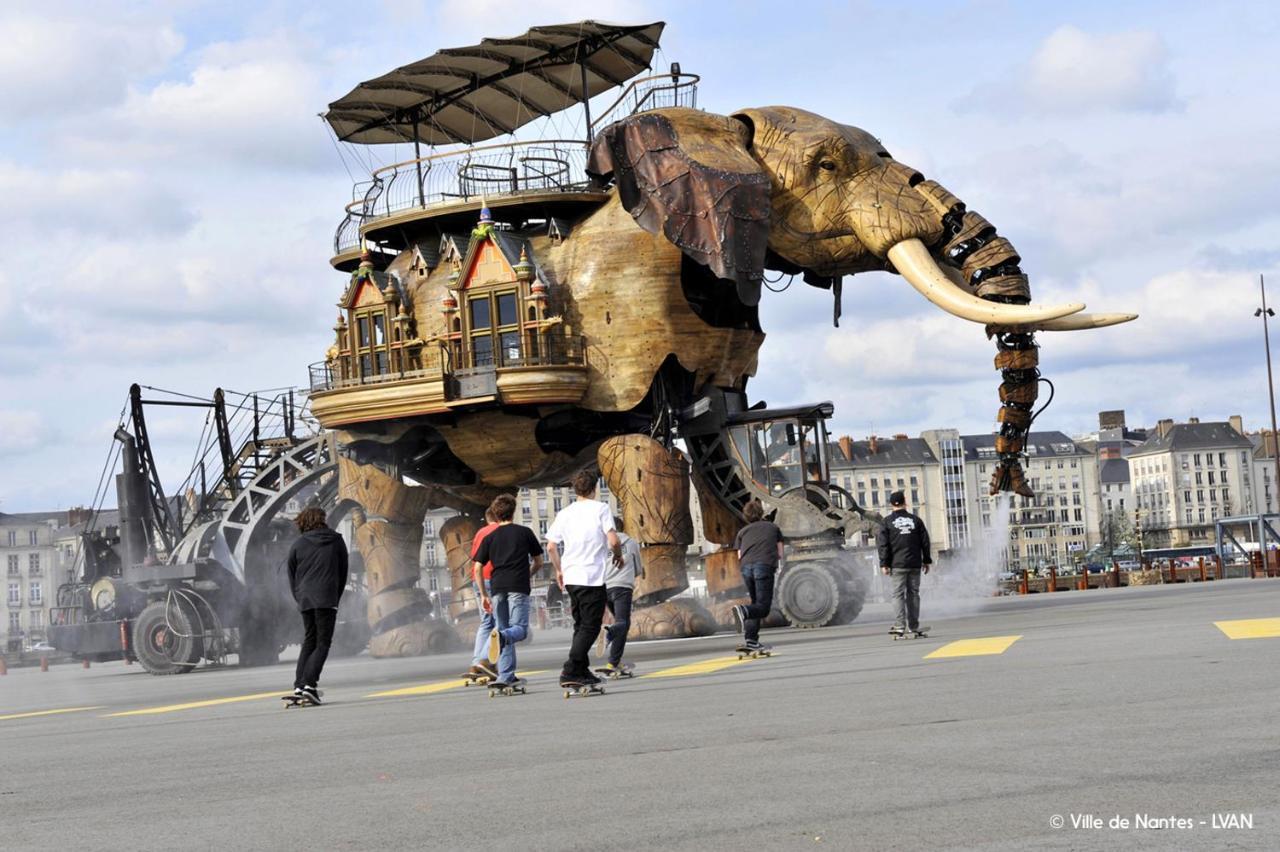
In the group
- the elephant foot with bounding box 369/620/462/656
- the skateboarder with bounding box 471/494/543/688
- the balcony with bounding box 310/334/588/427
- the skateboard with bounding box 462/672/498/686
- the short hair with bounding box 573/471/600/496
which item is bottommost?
the elephant foot with bounding box 369/620/462/656

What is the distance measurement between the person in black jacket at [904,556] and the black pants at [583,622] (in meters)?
5.59

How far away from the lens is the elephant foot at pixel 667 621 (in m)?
24.0

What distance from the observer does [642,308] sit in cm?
2455

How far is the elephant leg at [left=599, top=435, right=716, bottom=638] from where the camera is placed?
2400cm

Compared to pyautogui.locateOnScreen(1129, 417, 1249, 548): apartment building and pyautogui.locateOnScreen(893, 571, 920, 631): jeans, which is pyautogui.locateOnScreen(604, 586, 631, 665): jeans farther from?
pyautogui.locateOnScreen(1129, 417, 1249, 548): apartment building

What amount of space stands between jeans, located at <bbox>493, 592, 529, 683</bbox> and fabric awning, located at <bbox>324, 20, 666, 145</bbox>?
14075mm

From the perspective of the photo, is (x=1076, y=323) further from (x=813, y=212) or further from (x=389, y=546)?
(x=389, y=546)

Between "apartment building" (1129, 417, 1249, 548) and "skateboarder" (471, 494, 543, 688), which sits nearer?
"skateboarder" (471, 494, 543, 688)

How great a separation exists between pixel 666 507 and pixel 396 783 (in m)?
15.9

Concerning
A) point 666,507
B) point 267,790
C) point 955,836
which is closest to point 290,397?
point 666,507

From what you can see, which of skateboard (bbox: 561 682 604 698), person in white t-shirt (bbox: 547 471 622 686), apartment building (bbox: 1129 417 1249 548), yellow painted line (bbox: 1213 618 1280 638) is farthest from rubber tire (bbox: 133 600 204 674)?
apartment building (bbox: 1129 417 1249 548)

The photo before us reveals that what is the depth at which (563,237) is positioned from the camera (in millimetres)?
25750

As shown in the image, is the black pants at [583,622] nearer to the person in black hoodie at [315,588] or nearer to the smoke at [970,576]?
the person in black hoodie at [315,588]

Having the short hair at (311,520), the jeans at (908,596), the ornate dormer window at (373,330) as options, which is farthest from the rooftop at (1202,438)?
the short hair at (311,520)
